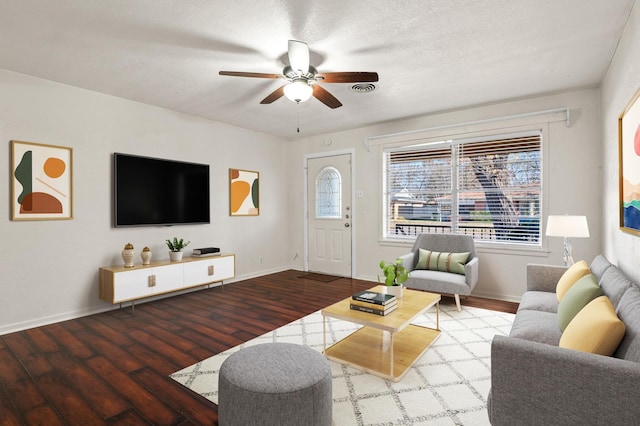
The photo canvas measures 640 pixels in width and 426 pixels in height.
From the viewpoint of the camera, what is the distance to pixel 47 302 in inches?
139

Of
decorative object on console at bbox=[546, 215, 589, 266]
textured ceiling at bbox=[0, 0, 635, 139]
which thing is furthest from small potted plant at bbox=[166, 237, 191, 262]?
decorative object on console at bbox=[546, 215, 589, 266]

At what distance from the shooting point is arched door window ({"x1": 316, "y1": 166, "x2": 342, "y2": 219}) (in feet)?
19.4

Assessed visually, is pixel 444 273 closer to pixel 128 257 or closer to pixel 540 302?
pixel 540 302

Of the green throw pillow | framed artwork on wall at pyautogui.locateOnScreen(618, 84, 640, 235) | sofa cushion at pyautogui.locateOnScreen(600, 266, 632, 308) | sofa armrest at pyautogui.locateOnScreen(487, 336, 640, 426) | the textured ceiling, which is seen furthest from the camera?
the green throw pillow

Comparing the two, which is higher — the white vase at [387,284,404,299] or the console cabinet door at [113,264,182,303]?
the white vase at [387,284,404,299]

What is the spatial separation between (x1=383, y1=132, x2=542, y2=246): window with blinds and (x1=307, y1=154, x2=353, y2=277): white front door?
2.48 ft

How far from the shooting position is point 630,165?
2.35 m

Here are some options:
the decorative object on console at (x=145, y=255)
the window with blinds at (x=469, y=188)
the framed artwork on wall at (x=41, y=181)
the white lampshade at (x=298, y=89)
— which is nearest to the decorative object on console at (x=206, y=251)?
the decorative object on console at (x=145, y=255)

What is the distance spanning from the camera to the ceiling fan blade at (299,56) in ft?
8.63

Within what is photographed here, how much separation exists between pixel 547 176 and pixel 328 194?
10.7ft

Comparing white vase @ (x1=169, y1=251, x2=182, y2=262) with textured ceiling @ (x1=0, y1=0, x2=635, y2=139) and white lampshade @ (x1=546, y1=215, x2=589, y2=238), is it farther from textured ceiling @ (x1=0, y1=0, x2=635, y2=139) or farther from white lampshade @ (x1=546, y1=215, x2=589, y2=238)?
white lampshade @ (x1=546, y1=215, x2=589, y2=238)

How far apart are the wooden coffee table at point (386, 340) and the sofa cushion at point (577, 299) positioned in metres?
0.90

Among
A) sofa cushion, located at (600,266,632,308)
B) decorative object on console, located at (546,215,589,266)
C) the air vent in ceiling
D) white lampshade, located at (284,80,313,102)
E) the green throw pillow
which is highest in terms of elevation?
the air vent in ceiling

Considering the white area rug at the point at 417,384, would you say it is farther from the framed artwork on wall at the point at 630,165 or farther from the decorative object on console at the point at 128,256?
the decorative object on console at the point at 128,256
